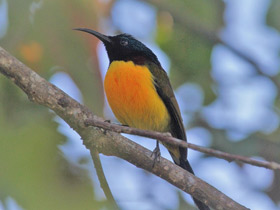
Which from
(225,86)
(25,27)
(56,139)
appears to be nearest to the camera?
(56,139)

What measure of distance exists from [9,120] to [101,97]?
100 centimetres

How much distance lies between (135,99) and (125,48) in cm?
92

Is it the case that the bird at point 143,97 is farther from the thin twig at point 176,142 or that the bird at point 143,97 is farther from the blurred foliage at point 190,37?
the thin twig at point 176,142

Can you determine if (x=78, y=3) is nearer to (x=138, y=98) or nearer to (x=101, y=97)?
(x=101, y=97)

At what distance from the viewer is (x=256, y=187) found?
4.91m

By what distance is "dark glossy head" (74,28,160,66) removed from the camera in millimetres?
4582

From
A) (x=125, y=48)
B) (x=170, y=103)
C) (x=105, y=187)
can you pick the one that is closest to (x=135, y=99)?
(x=170, y=103)

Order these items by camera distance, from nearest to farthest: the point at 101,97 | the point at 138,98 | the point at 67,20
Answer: the point at 67,20 → the point at 101,97 → the point at 138,98

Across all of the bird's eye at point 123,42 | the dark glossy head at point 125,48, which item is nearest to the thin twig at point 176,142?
the dark glossy head at point 125,48

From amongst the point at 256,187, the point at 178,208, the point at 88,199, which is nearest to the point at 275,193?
the point at 256,187

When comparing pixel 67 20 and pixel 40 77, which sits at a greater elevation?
pixel 67 20

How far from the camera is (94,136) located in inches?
109

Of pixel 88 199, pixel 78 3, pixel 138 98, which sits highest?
pixel 138 98

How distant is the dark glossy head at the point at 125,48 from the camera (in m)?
4.58
